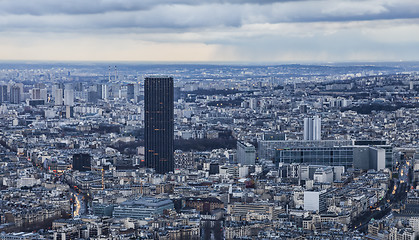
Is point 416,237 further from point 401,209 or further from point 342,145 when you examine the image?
point 342,145

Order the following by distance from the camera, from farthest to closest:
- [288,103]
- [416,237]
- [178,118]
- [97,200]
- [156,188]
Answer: [288,103]
[178,118]
[156,188]
[97,200]
[416,237]

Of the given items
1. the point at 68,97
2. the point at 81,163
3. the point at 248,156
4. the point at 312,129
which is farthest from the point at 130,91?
the point at 248,156

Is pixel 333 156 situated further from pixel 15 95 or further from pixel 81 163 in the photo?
pixel 15 95

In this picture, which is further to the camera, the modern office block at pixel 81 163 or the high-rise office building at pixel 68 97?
the high-rise office building at pixel 68 97

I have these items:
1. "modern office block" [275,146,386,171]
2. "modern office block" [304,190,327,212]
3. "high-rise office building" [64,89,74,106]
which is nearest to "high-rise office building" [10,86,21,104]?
"high-rise office building" [64,89,74,106]

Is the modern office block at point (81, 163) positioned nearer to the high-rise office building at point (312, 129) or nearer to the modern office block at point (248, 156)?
the modern office block at point (248, 156)

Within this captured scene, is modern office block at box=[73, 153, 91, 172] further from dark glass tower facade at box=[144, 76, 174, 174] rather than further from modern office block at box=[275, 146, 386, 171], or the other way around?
modern office block at box=[275, 146, 386, 171]

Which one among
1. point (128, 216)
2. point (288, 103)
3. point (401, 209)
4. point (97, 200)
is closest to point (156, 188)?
point (97, 200)

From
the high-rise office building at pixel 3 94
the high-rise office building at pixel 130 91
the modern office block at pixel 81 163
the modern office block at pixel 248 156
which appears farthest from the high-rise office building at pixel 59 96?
the modern office block at pixel 248 156
